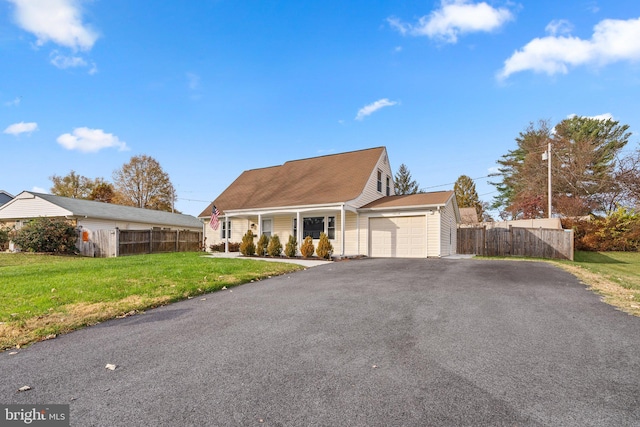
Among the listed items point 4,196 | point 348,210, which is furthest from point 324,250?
point 4,196

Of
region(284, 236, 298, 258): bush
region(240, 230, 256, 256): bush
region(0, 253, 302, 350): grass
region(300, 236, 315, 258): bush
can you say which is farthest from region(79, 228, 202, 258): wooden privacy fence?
region(300, 236, 315, 258): bush

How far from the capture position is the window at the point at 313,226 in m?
17.7

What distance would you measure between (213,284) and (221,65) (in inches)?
431

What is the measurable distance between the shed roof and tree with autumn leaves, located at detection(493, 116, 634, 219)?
111 feet

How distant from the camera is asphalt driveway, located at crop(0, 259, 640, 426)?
2.30 m

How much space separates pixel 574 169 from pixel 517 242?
52.7 feet

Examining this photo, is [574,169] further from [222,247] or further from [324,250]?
[222,247]

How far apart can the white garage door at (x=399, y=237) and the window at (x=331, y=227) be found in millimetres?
1999

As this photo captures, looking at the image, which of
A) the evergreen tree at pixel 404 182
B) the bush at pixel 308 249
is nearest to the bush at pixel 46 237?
the bush at pixel 308 249

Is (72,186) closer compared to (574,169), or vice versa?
(574,169)

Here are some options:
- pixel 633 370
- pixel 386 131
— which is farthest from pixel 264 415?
pixel 386 131

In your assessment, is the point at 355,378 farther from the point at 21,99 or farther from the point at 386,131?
the point at 386,131

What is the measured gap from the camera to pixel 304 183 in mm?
19906

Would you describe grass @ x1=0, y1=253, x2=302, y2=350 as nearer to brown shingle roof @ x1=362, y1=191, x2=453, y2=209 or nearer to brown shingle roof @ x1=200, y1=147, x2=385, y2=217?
brown shingle roof @ x1=200, y1=147, x2=385, y2=217
